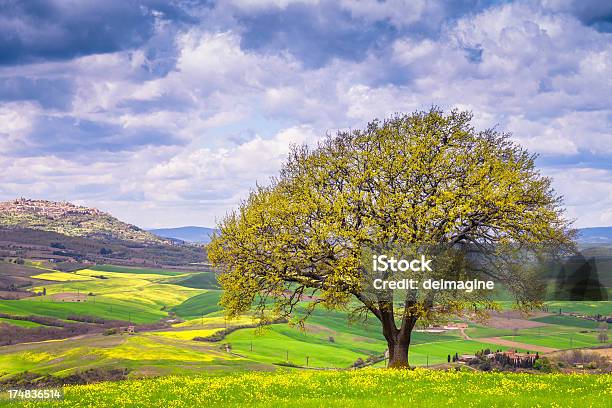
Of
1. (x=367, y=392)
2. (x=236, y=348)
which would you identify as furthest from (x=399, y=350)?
(x=236, y=348)

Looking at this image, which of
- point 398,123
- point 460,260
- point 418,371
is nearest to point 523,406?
point 418,371

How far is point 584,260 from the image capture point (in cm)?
4409

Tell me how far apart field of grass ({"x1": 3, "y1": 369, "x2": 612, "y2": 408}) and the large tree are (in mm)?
8378

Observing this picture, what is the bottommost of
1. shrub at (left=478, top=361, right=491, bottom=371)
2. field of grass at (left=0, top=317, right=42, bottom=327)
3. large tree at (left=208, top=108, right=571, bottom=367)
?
field of grass at (left=0, top=317, right=42, bottom=327)

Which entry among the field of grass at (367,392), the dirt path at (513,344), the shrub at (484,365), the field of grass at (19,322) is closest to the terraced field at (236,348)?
the field of grass at (19,322)

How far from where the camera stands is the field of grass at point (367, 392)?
82.5 ft

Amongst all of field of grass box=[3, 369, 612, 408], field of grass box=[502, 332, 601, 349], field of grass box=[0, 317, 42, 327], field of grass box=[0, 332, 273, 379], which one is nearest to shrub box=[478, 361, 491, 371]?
field of grass box=[0, 332, 273, 379]

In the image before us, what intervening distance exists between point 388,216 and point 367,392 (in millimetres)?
15771

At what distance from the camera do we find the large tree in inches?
1588

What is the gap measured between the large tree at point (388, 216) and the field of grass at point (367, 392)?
330 inches

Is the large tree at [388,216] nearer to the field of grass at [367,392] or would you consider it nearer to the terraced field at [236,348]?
the field of grass at [367,392]

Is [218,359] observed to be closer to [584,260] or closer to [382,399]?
[584,260]

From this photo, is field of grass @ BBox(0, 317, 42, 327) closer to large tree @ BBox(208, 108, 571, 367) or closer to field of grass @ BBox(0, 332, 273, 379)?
field of grass @ BBox(0, 332, 273, 379)

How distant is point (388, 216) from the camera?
4144 cm
